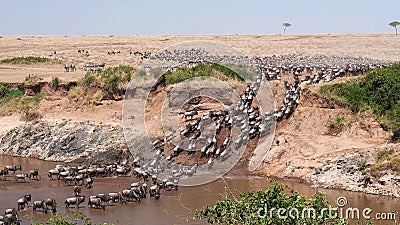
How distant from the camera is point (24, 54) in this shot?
59.8 metres

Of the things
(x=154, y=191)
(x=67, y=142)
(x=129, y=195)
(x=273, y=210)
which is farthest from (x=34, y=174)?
(x=273, y=210)

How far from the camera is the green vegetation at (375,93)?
87.2 feet

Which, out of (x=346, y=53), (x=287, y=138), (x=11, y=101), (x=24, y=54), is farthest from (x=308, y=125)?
(x=24, y=54)

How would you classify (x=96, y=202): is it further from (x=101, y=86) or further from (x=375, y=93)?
(x=101, y=86)

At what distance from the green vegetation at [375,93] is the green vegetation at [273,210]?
14.4 m

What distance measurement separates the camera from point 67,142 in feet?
96.0

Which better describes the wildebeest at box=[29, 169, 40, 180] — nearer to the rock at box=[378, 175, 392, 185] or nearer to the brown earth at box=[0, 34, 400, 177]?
the brown earth at box=[0, 34, 400, 177]

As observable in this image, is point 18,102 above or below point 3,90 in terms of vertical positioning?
below

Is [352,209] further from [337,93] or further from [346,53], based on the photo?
[346,53]

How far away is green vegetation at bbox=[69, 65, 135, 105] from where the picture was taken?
33875 millimetres

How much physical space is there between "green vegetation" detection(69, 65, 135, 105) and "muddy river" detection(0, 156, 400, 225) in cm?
876

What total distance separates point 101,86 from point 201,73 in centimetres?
564

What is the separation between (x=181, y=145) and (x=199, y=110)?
3662mm

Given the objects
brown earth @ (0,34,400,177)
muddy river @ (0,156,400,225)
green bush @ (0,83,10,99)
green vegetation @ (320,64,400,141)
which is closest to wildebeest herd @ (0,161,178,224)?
muddy river @ (0,156,400,225)
